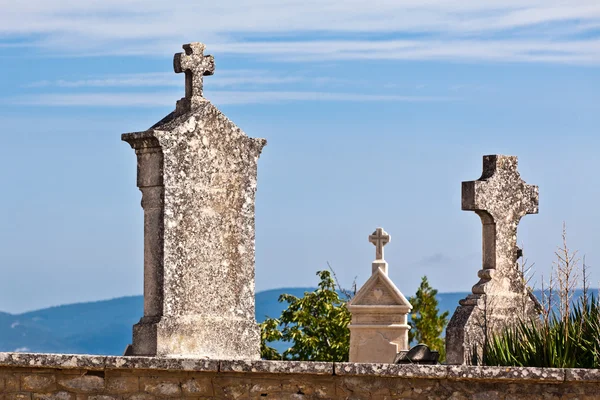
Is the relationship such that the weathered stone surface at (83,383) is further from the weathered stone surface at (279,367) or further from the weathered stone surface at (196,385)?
the weathered stone surface at (279,367)

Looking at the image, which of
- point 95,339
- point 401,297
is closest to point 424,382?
point 401,297

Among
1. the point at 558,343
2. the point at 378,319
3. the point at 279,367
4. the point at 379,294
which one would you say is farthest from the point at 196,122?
the point at 378,319

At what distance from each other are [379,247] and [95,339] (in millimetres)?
181493

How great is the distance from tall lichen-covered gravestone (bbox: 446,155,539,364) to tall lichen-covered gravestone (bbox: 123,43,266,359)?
9.09 ft

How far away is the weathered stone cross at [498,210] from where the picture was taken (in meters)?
14.0

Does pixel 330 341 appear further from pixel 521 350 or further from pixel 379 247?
pixel 521 350

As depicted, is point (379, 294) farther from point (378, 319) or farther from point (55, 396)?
point (55, 396)

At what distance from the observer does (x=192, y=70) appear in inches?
467

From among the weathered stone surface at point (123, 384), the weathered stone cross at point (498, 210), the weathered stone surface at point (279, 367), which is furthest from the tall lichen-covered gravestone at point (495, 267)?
the weathered stone surface at point (123, 384)

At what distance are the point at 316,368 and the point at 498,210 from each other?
4905 mm

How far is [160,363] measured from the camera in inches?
394

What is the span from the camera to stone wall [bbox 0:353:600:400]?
9734 millimetres

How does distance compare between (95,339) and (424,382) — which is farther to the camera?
(95,339)

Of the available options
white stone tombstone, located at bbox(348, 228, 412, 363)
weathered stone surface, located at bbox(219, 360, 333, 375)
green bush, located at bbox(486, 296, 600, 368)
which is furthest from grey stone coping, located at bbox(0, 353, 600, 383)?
white stone tombstone, located at bbox(348, 228, 412, 363)
